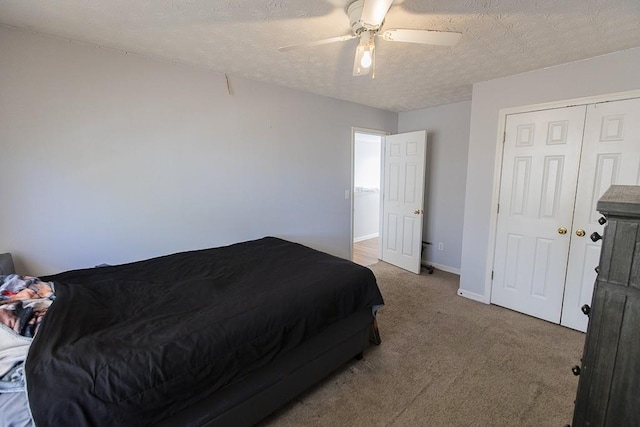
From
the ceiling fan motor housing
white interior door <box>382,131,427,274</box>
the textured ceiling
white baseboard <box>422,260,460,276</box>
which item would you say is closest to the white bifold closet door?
the textured ceiling

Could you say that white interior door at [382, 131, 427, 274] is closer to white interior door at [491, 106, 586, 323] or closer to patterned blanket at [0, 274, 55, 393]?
white interior door at [491, 106, 586, 323]

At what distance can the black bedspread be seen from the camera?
3.40 ft

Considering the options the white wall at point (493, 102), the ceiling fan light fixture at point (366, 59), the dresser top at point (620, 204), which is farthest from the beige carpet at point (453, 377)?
the ceiling fan light fixture at point (366, 59)

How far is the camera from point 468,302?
3.14m

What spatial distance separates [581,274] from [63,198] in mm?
4313

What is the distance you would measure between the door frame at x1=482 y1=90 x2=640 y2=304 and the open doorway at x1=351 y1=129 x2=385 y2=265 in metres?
1.95

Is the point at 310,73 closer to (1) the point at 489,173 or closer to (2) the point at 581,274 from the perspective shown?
(1) the point at 489,173

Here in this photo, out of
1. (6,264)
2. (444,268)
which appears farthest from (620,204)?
(444,268)

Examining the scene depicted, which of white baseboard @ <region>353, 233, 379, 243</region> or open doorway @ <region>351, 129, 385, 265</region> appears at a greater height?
open doorway @ <region>351, 129, 385, 265</region>

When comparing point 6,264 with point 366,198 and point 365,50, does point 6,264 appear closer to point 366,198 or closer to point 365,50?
point 365,50

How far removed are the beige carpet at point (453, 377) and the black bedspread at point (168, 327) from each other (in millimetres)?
494

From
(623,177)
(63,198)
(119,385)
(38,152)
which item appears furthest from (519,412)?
(38,152)

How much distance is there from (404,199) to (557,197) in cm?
182

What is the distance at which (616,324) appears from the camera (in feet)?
2.62
